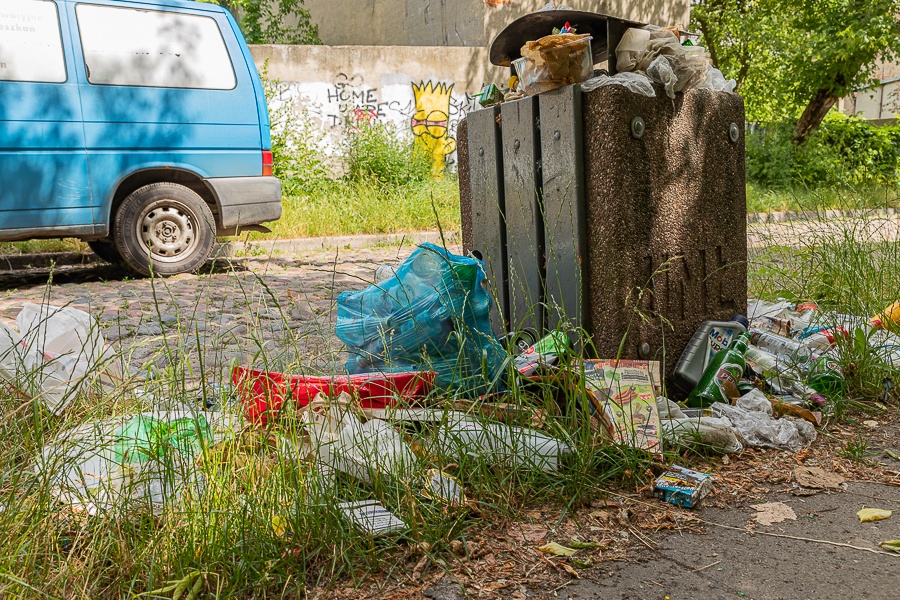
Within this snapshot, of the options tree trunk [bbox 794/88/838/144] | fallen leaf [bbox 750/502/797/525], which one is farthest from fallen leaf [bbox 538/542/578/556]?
tree trunk [bbox 794/88/838/144]

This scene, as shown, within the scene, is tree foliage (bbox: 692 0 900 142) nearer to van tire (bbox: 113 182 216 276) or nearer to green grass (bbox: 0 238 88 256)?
van tire (bbox: 113 182 216 276)

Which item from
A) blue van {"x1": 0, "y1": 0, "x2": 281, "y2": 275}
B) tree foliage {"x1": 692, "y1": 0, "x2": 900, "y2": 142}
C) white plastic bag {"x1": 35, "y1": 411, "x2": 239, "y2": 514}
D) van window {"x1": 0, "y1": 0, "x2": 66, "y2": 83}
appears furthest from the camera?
tree foliage {"x1": 692, "y1": 0, "x2": 900, "y2": 142}

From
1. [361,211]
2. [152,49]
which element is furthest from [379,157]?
[152,49]

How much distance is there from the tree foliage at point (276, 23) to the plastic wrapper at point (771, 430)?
64.3 feet

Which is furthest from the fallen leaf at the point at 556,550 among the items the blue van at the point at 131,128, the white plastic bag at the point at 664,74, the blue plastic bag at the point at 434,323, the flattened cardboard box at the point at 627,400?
the blue van at the point at 131,128

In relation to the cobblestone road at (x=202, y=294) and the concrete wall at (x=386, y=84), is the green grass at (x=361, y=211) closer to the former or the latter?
the cobblestone road at (x=202, y=294)

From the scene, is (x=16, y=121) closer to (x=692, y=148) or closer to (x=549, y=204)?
(x=549, y=204)

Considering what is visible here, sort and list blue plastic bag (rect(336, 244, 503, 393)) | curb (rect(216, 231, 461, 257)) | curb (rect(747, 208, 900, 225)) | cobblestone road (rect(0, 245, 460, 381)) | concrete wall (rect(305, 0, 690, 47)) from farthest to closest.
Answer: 1. concrete wall (rect(305, 0, 690, 47))
2. curb (rect(216, 231, 461, 257))
3. curb (rect(747, 208, 900, 225))
4. cobblestone road (rect(0, 245, 460, 381))
5. blue plastic bag (rect(336, 244, 503, 393))

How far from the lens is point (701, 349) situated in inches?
134

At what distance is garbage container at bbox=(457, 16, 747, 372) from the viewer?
3.20 meters

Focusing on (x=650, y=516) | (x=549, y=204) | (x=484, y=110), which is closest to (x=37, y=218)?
(x=484, y=110)

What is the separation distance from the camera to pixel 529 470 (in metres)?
2.43

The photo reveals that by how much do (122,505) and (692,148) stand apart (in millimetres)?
2638

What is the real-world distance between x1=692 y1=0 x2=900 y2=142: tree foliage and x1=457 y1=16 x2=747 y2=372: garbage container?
50.2 ft
